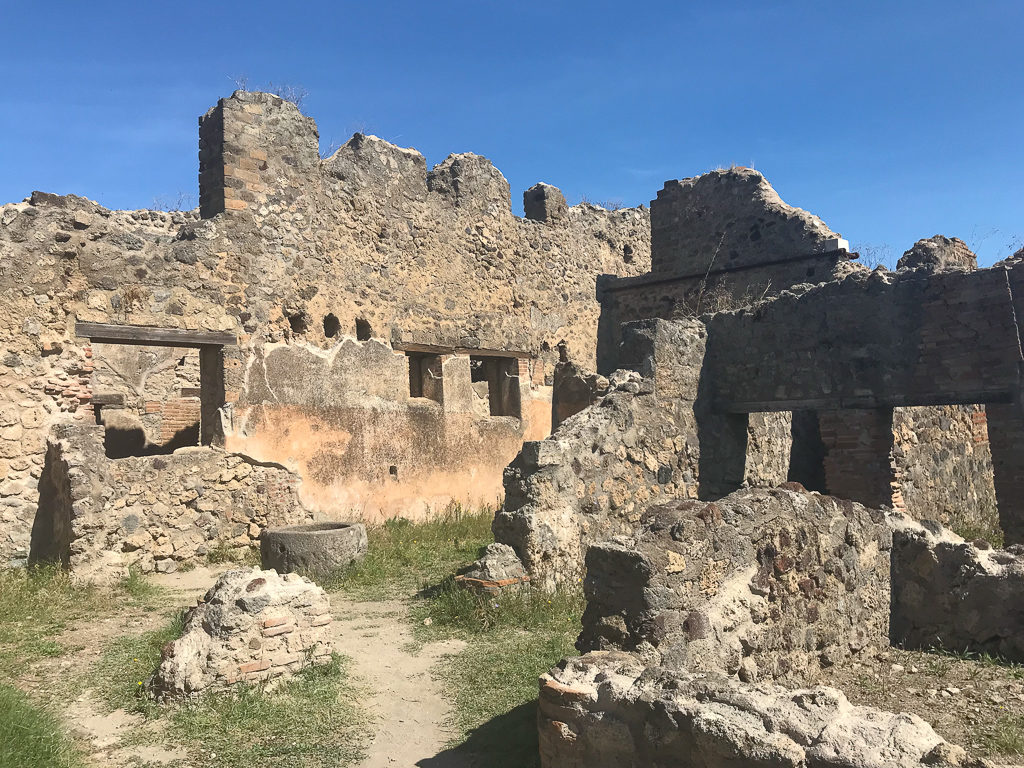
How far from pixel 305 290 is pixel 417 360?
2263mm

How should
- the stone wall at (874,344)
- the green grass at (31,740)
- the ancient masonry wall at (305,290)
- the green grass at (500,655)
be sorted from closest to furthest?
the green grass at (31,740), the green grass at (500,655), the stone wall at (874,344), the ancient masonry wall at (305,290)

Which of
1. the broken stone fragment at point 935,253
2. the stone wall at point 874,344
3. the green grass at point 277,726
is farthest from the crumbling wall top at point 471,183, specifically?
the green grass at point 277,726

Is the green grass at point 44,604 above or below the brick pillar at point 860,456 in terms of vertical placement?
below

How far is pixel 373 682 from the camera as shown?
190 inches

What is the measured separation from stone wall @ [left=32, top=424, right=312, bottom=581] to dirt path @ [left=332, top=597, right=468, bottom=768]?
235 centimetres

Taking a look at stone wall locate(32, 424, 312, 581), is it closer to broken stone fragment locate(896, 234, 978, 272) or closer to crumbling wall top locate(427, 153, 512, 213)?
crumbling wall top locate(427, 153, 512, 213)

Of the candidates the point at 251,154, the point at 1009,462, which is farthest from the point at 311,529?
the point at 1009,462

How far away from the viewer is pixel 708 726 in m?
2.44

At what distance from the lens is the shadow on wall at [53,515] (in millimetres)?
7371

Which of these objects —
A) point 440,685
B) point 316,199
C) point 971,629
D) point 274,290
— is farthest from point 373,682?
point 316,199

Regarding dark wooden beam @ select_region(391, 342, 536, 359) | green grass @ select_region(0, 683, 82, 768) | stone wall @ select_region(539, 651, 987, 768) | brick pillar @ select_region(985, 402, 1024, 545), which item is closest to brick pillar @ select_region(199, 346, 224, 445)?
dark wooden beam @ select_region(391, 342, 536, 359)

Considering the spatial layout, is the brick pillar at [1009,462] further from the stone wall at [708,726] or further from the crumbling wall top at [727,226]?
the stone wall at [708,726]

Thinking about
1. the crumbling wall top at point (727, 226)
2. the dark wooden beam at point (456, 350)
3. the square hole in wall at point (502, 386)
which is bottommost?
the square hole in wall at point (502, 386)

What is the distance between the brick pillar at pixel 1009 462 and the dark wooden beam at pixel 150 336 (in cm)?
793
